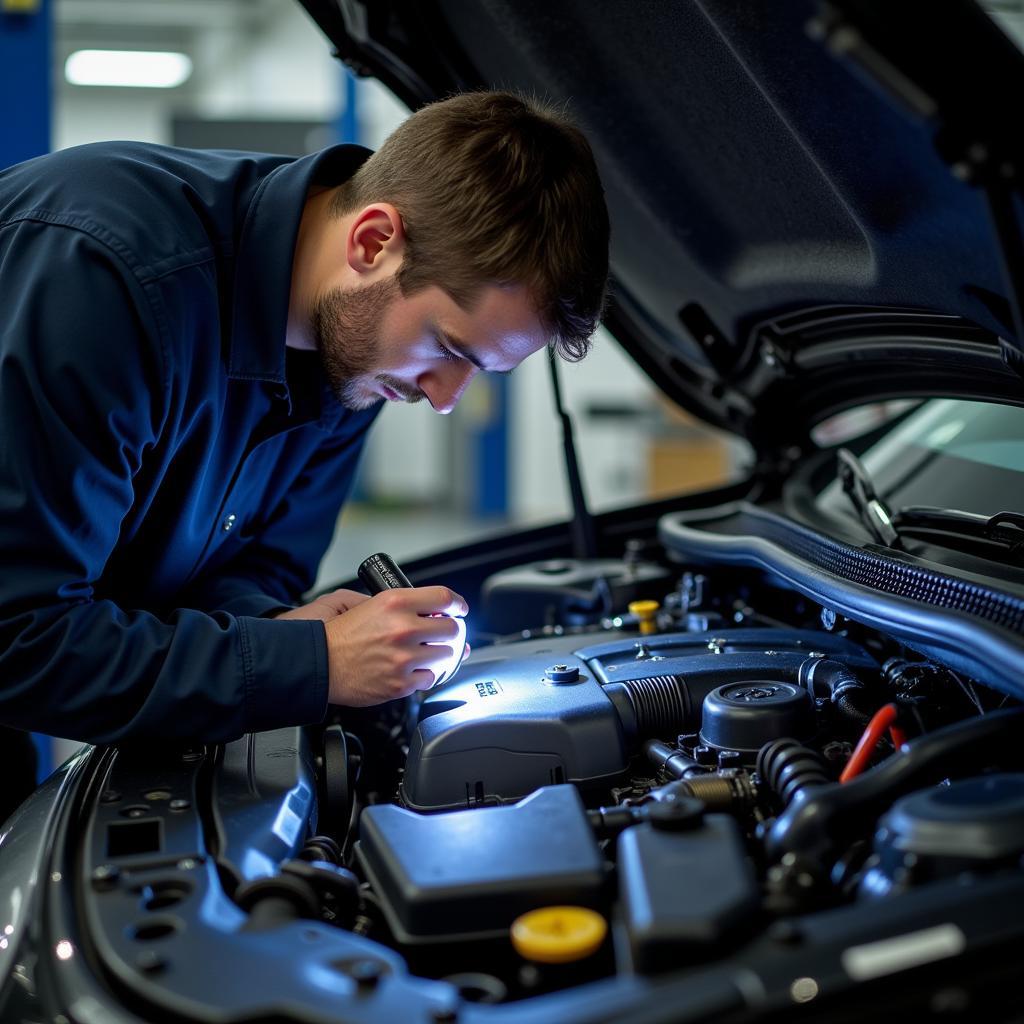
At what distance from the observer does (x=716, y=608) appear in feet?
6.05

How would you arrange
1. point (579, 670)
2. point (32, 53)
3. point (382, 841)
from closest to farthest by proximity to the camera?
point (382, 841), point (579, 670), point (32, 53)

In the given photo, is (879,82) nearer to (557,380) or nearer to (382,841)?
(382,841)

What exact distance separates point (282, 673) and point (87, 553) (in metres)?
0.25

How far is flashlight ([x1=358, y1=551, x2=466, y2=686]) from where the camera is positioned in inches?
53.7

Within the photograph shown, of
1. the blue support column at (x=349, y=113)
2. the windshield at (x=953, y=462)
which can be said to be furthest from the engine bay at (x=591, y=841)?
the blue support column at (x=349, y=113)

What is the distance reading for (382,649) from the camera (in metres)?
1.29

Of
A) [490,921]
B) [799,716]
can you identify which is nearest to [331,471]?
[799,716]

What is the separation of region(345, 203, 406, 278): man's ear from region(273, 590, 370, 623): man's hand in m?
0.42

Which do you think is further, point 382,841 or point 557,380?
point 557,380

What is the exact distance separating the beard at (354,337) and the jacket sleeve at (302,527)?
10.7 inches

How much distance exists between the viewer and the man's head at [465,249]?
1.37 metres

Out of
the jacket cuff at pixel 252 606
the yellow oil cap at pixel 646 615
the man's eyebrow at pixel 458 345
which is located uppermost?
the man's eyebrow at pixel 458 345

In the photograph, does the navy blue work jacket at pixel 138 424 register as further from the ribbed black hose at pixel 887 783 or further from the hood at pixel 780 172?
the ribbed black hose at pixel 887 783

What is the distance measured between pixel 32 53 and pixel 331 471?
1801 millimetres
